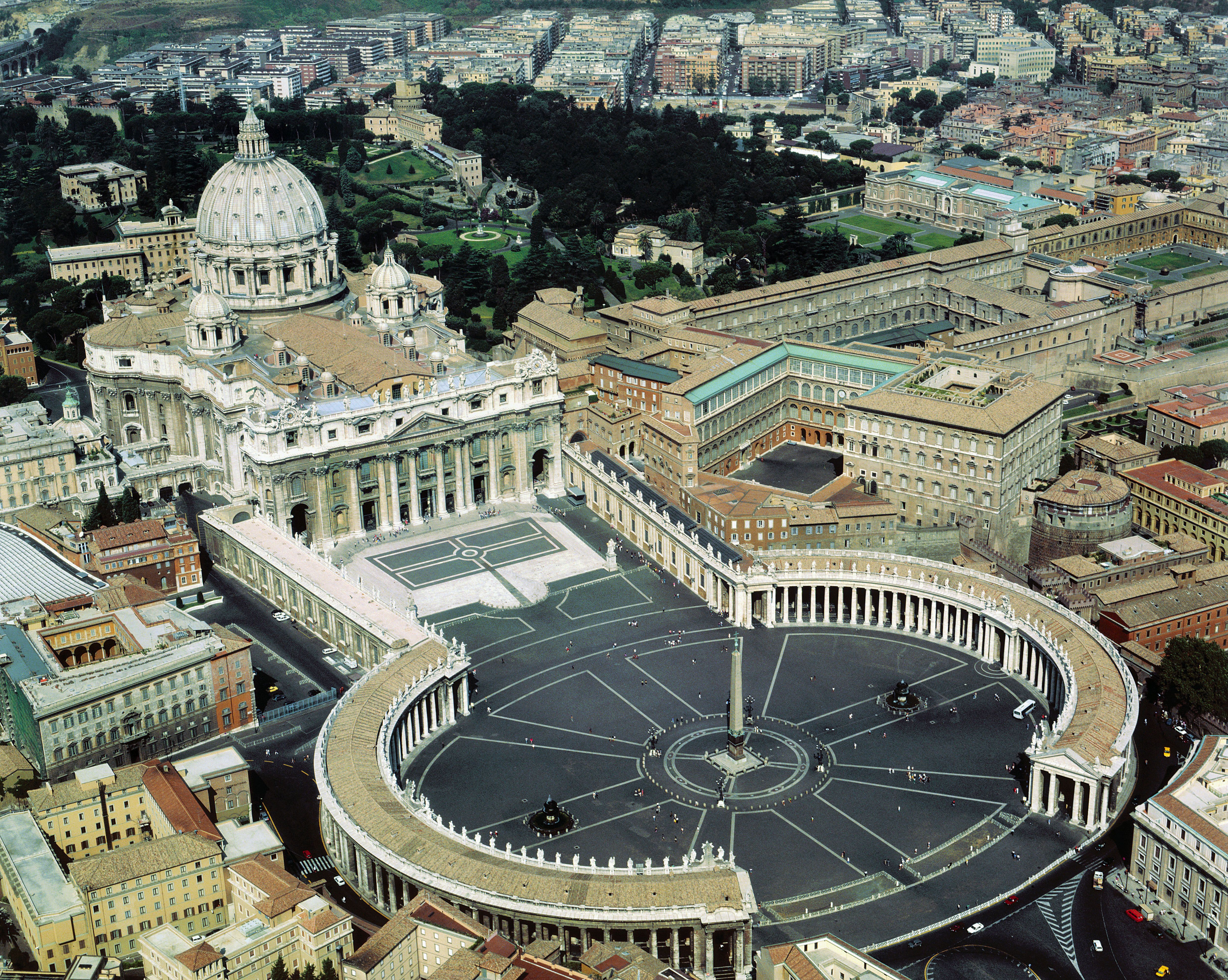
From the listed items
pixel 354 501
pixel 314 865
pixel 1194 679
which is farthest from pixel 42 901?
pixel 1194 679

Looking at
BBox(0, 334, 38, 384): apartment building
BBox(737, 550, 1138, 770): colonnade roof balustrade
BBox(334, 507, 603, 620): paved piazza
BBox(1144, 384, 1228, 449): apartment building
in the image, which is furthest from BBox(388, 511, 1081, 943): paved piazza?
BBox(0, 334, 38, 384): apartment building

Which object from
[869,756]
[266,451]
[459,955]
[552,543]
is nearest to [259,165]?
[266,451]

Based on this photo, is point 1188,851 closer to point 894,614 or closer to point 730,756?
point 730,756

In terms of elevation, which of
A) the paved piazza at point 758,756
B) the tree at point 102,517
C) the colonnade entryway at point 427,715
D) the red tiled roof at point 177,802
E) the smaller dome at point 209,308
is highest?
the smaller dome at point 209,308

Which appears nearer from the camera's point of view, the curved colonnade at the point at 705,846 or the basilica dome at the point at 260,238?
the curved colonnade at the point at 705,846

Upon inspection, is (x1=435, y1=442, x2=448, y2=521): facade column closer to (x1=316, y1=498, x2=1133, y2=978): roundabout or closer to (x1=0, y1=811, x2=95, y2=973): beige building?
(x1=316, y1=498, x2=1133, y2=978): roundabout

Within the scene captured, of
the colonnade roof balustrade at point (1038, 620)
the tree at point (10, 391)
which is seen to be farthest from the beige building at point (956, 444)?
the tree at point (10, 391)

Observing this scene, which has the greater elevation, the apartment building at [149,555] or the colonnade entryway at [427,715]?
the apartment building at [149,555]

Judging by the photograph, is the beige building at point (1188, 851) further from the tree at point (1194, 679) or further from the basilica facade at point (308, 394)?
the basilica facade at point (308, 394)
